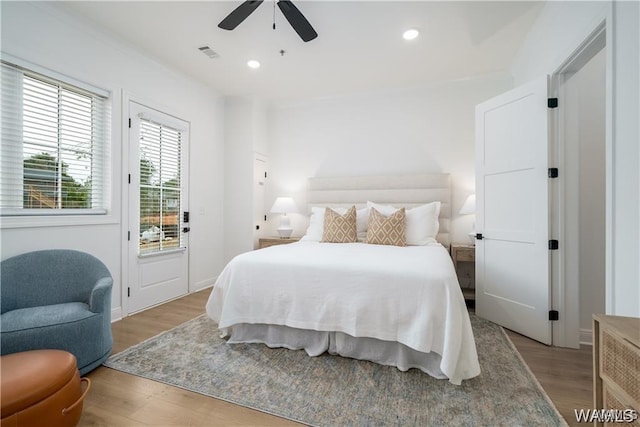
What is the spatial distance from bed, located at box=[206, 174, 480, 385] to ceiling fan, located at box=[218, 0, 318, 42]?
1809 millimetres

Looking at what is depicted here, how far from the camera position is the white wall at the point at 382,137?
3.99m

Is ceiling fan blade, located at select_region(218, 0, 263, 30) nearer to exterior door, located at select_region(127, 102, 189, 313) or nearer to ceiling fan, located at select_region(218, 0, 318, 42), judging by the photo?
ceiling fan, located at select_region(218, 0, 318, 42)

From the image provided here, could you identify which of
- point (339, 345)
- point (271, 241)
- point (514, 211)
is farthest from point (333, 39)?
point (339, 345)

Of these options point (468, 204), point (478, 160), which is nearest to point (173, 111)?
point (478, 160)

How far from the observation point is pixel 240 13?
6.97ft

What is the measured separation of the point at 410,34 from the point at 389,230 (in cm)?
201

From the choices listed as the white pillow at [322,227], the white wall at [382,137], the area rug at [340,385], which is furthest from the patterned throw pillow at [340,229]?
the area rug at [340,385]

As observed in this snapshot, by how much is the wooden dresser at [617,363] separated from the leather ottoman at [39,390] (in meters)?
2.32

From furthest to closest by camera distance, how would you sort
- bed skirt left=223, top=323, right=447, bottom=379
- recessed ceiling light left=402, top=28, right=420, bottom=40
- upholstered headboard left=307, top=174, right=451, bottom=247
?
upholstered headboard left=307, top=174, right=451, bottom=247 → recessed ceiling light left=402, top=28, right=420, bottom=40 → bed skirt left=223, top=323, right=447, bottom=379

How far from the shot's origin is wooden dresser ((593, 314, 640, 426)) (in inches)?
36.9

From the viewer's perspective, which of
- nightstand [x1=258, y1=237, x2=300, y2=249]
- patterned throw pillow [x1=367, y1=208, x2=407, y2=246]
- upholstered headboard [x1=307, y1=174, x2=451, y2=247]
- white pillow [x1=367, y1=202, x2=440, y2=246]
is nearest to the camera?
patterned throw pillow [x1=367, y1=208, x2=407, y2=246]

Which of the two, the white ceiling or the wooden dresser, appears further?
the white ceiling

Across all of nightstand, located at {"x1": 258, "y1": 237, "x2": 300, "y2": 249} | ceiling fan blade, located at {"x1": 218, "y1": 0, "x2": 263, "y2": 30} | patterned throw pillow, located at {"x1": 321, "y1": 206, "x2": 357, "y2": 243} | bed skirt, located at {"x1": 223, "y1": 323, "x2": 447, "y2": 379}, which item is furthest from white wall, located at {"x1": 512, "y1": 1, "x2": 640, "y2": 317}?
nightstand, located at {"x1": 258, "y1": 237, "x2": 300, "y2": 249}

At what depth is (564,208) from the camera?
7.92 ft
